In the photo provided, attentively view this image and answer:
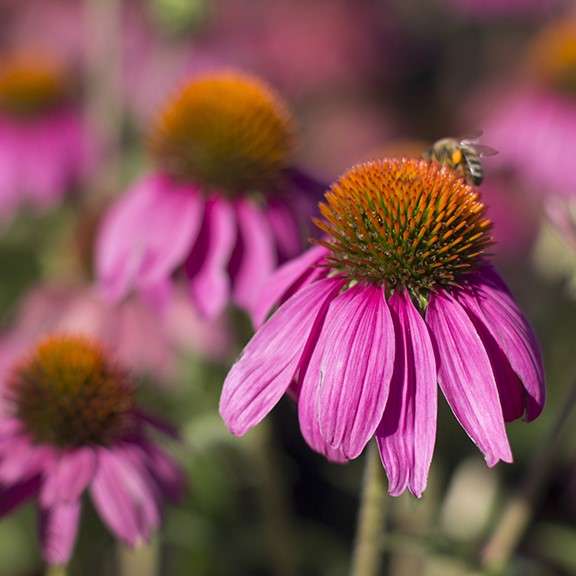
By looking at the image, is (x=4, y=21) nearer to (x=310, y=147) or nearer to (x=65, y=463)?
(x=310, y=147)

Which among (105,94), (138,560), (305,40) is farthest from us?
(305,40)

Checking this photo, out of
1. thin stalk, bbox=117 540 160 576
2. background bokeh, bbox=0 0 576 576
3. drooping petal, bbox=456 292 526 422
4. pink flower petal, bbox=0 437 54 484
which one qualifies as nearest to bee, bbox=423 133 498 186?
background bokeh, bbox=0 0 576 576

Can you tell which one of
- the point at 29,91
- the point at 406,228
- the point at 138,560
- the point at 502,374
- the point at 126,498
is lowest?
the point at 138,560

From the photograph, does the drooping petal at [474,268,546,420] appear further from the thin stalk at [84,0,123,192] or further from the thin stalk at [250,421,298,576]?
the thin stalk at [84,0,123,192]

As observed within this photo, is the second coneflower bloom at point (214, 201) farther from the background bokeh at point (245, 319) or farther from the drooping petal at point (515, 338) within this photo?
the drooping petal at point (515, 338)

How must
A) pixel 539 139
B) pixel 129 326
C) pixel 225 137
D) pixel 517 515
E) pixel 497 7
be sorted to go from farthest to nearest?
1. pixel 497 7
2. pixel 539 139
3. pixel 129 326
4. pixel 225 137
5. pixel 517 515

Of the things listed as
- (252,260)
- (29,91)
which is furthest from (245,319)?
(29,91)

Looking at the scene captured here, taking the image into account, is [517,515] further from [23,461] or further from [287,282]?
[23,461]

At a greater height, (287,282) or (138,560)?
(287,282)
